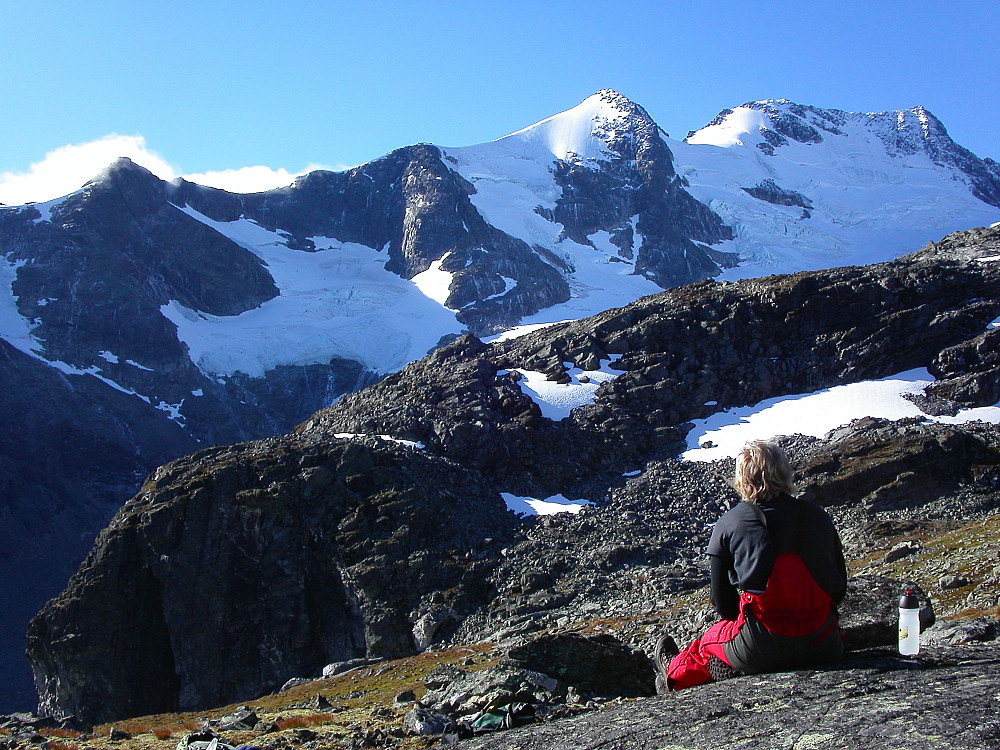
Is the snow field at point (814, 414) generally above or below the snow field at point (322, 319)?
below

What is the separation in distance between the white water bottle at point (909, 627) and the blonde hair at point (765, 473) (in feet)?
5.78

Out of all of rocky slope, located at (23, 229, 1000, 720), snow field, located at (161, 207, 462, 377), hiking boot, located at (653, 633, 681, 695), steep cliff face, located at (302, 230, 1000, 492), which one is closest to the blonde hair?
hiking boot, located at (653, 633, 681, 695)

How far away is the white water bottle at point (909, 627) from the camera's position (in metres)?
7.50

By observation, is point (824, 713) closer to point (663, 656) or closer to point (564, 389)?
point (663, 656)

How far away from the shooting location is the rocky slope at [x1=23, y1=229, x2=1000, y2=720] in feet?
155

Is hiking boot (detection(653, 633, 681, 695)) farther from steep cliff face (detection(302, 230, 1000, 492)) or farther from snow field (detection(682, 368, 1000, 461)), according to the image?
steep cliff face (detection(302, 230, 1000, 492))

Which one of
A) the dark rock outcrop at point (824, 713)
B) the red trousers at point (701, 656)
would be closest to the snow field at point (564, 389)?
the red trousers at point (701, 656)

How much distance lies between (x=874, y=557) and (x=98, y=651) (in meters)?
45.3

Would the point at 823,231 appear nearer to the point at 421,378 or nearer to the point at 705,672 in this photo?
the point at 421,378

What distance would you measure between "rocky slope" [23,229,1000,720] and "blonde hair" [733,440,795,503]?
101 feet

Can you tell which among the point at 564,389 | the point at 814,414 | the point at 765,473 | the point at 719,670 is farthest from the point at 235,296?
the point at 765,473

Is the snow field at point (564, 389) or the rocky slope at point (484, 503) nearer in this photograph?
the rocky slope at point (484, 503)

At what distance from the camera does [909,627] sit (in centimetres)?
754

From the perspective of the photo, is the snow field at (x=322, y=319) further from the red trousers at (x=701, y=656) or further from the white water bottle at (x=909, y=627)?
the white water bottle at (x=909, y=627)
